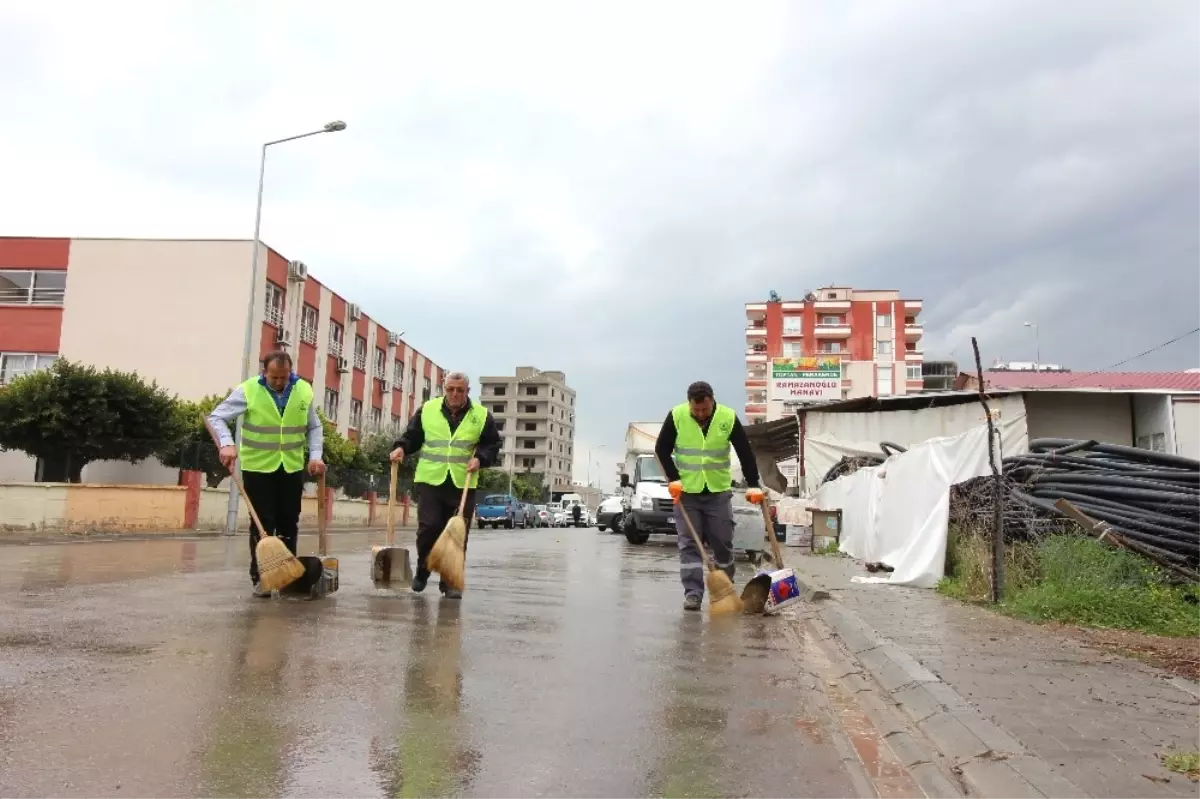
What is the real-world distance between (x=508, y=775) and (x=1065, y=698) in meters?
2.99

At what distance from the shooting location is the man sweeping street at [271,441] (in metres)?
7.39

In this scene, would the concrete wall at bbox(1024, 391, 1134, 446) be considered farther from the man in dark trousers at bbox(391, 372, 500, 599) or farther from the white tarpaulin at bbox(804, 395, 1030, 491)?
the man in dark trousers at bbox(391, 372, 500, 599)

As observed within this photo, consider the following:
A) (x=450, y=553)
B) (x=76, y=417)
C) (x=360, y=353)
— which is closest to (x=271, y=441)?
(x=450, y=553)

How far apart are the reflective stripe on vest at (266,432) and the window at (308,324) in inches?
1342

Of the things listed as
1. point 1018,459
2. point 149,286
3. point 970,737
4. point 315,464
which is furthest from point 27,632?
point 149,286

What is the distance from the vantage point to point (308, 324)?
41312 millimetres

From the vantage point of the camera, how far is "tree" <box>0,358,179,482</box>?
72.8 feet

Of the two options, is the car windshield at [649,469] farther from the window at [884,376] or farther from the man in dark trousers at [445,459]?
the window at [884,376]

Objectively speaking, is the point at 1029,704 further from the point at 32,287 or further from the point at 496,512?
the point at 496,512

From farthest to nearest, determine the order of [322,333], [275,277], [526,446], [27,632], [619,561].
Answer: [526,446], [322,333], [275,277], [619,561], [27,632]

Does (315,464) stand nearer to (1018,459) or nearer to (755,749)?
(755,749)

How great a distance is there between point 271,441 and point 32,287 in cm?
3327

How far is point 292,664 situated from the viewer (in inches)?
189

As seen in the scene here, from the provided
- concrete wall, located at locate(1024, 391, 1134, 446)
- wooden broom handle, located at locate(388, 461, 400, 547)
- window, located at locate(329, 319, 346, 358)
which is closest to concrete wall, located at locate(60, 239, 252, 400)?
window, located at locate(329, 319, 346, 358)
